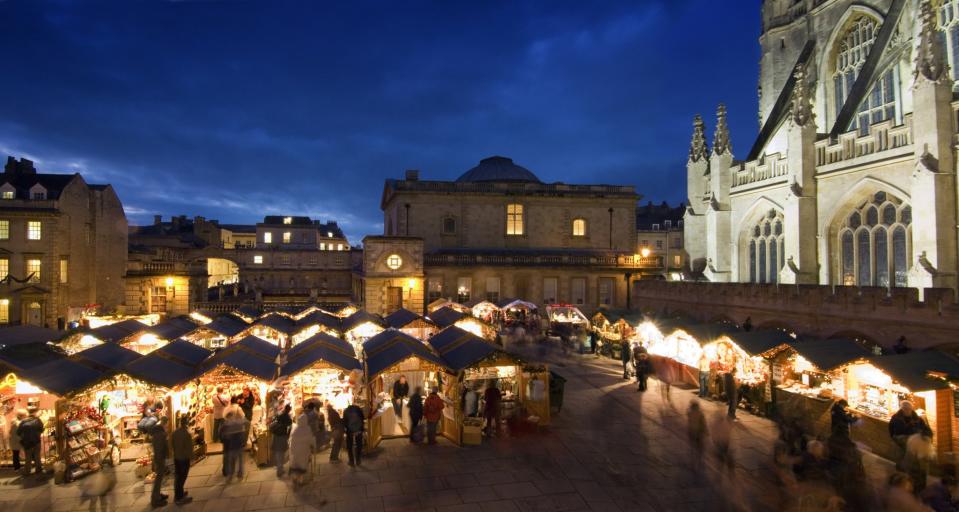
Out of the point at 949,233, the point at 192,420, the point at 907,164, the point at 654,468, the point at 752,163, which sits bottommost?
the point at 654,468

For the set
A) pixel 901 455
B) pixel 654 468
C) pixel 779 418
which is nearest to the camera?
pixel 901 455

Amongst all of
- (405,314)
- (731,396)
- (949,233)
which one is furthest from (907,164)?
(405,314)

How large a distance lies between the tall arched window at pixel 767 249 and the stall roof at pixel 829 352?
13877 mm

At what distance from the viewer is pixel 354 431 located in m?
11.0

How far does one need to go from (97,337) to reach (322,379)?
10656mm

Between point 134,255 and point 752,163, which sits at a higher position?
point 752,163

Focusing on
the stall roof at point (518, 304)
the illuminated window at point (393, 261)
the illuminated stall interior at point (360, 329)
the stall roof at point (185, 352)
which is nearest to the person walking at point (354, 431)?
the stall roof at point (185, 352)

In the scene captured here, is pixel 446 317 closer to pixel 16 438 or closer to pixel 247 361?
pixel 247 361

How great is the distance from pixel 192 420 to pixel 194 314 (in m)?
14.1

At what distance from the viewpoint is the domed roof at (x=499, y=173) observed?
4381 centimetres

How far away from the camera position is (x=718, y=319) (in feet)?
80.3

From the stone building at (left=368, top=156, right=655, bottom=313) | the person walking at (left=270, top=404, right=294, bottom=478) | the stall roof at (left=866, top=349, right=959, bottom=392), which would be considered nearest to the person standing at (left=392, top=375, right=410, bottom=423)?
the person walking at (left=270, top=404, right=294, bottom=478)

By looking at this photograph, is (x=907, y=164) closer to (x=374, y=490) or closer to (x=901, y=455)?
(x=901, y=455)

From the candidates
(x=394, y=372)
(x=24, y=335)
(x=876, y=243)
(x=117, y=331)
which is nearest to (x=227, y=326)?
(x=117, y=331)
